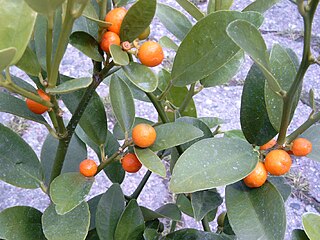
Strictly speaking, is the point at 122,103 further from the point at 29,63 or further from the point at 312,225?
the point at 312,225

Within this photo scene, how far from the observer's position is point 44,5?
1.41 ft

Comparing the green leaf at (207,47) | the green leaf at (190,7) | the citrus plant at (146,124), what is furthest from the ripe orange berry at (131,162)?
the green leaf at (190,7)

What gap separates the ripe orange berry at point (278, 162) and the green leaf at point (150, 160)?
117 mm

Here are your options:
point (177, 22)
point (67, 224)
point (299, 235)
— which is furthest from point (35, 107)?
point (299, 235)

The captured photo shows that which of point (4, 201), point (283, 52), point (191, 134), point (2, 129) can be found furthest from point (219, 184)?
point (4, 201)

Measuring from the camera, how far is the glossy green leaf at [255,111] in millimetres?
602

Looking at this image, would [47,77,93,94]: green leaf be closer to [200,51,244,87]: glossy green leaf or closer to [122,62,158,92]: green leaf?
[122,62,158,92]: green leaf

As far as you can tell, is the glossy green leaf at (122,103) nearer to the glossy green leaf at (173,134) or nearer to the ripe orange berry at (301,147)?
the glossy green leaf at (173,134)

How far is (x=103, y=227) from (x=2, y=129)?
0.61 feet

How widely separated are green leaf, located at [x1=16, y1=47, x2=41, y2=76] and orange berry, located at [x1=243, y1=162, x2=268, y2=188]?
260 mm

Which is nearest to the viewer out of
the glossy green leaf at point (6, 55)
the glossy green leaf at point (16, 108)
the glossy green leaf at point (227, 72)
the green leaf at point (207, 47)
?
the glossy green leaf at point (6, 55)

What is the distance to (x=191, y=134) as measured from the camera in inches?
21.9

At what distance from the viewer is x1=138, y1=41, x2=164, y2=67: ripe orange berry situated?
525 mm

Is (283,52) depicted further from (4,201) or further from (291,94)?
(4,201)
